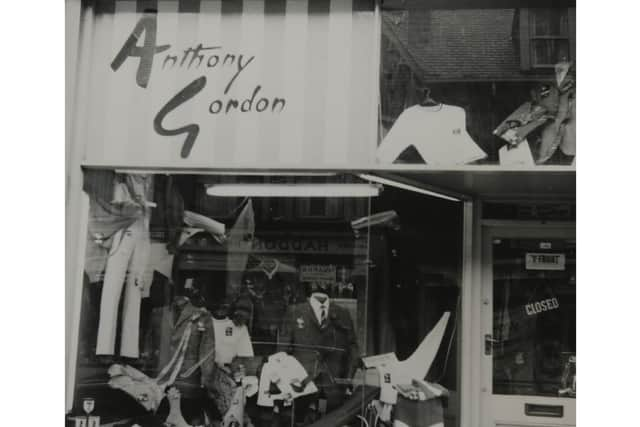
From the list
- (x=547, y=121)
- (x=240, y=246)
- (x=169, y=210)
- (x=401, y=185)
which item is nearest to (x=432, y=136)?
(x=401, y=185)

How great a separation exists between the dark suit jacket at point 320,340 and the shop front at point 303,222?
0.05 ft

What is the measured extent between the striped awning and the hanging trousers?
0.55 metres

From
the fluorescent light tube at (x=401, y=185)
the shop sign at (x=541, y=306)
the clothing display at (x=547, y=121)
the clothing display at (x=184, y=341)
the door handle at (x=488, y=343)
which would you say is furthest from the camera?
the door handle at (x=488, y=343)

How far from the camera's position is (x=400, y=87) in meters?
5.21

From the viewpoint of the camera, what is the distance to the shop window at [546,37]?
507 cm

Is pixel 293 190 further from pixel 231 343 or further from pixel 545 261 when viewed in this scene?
pixel 545 261

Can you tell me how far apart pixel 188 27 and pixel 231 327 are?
7.30 feet

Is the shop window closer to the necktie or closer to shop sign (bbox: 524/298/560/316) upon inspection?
shop sign (bbox: 524/298/560/316)

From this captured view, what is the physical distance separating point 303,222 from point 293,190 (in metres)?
0.24

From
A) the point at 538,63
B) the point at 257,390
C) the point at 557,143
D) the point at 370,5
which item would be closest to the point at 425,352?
the point at 257,390

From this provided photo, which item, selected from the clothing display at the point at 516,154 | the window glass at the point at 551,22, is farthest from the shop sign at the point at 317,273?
the window glass at the point at 551,22

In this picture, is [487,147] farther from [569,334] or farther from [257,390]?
[257,390]

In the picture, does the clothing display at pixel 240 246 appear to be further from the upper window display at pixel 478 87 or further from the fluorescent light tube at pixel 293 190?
the upper window display at pixel 478 87

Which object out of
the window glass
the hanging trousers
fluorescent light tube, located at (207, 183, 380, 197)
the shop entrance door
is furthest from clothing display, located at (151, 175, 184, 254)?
the window glass
